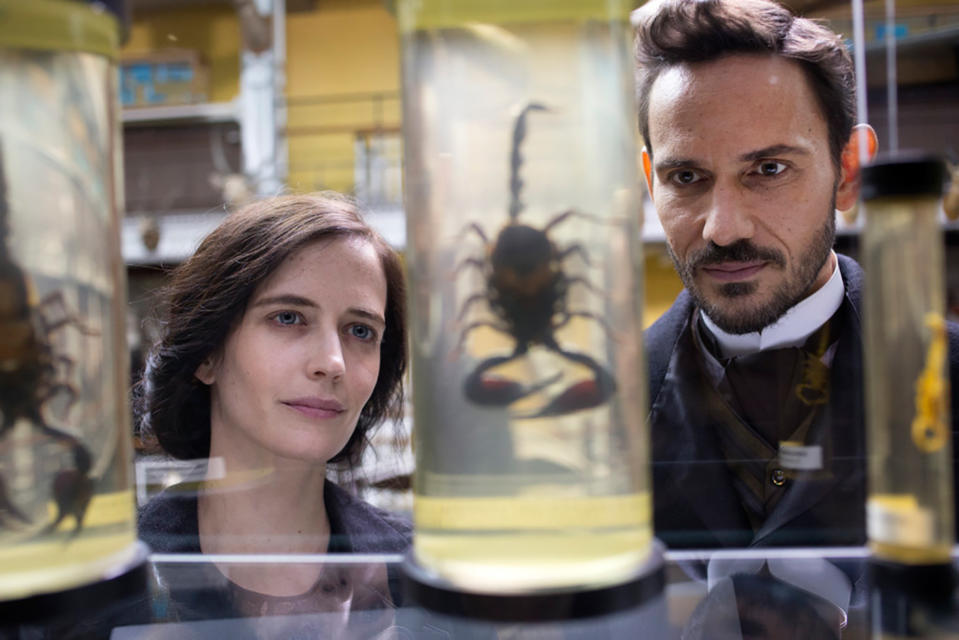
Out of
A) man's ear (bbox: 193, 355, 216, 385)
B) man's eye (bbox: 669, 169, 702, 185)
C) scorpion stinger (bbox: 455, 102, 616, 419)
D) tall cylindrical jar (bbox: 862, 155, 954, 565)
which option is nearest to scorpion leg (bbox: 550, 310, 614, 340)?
scorpion stinger (bbox: 455, 102, 616, 419)

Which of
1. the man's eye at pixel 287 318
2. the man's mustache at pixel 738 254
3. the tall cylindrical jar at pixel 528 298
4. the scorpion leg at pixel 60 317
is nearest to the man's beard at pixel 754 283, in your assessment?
the man's mustache at pixel 738 254

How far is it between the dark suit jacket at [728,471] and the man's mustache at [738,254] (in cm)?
8

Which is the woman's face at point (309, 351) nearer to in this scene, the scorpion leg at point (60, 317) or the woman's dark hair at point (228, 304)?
the woman's dark hair at point (228, 304)

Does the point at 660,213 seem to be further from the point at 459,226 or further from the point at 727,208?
the point at 459,226

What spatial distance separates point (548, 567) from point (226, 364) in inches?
19.1

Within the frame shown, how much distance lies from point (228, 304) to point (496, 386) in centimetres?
44

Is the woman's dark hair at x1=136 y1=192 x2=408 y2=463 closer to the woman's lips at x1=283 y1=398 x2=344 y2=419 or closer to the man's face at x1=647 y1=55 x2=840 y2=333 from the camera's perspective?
the woman's lips at x1=283 y1=398 x2=344 y2=419

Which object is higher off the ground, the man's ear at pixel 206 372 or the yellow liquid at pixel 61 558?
the man's ear at pixel 206 372

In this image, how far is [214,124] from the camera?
1.48m

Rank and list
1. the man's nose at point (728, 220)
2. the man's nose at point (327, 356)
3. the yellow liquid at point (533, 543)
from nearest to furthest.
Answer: the yellow liquid at point (533, 543) < the man's nose at point (728, 220) < the man's nose at point (327, 356)

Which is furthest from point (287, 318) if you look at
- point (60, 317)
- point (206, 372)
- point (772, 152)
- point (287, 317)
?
point (772, 152)

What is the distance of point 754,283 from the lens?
0.62 m

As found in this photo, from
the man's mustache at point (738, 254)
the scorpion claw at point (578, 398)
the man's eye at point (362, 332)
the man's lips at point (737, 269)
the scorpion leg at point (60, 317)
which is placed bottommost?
the scorpion claw at point (578, 398)

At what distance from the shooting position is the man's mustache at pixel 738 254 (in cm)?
60
